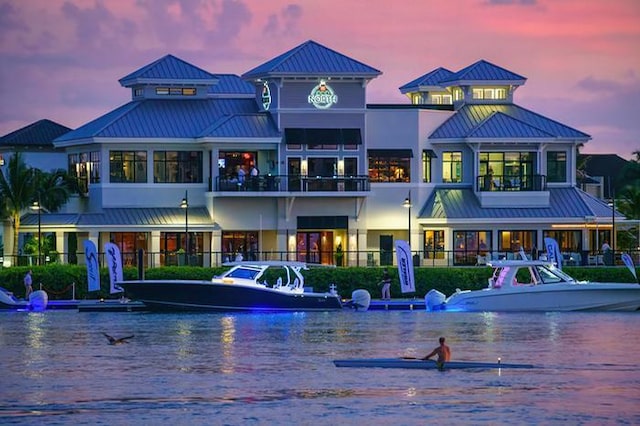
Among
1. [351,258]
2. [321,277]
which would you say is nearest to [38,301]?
[321,277]

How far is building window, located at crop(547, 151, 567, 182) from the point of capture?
96.2m

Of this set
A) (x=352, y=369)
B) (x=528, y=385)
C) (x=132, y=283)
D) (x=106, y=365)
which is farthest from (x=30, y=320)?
(x=528, y=385)

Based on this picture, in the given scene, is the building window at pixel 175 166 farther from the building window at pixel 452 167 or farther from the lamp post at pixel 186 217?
the building window at pixel 452 167

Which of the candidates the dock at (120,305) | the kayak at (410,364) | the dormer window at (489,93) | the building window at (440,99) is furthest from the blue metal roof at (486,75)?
the kayak at (410,364)

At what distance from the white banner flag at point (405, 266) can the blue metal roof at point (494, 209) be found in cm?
1315

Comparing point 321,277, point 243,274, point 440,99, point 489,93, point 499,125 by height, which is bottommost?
point 321,277

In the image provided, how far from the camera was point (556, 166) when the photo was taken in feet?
317

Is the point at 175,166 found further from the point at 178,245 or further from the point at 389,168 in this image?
the point at 389,168

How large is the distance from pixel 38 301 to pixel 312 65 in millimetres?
21882

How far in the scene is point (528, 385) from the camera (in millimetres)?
54156

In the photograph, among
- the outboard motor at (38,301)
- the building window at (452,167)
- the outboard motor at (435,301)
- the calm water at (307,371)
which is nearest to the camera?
the calm water at (307,371)

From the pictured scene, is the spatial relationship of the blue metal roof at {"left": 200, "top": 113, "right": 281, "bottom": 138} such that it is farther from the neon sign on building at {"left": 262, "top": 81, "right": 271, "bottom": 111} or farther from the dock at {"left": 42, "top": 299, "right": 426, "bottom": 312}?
the dock at {"left": 42, "top": 299, "right": 426, "bottom": 312}

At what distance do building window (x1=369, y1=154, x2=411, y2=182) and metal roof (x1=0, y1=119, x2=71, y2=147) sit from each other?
27014 millimetres

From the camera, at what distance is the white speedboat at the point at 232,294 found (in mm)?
72875
